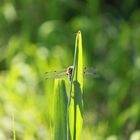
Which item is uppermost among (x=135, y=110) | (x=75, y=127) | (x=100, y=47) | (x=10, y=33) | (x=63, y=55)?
(x=10, y=33)

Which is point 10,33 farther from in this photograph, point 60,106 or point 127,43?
point 60,106

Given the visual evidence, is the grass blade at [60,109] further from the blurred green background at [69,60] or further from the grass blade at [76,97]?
the blurred green background at [69,60]

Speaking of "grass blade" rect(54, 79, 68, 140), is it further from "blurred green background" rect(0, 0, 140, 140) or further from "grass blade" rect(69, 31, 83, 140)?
"blurred green background" rect(0, 0, 140, 140)

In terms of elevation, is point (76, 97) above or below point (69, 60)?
below

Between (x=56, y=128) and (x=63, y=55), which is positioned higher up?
(x=63, y=55)

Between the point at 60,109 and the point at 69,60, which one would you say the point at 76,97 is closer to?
the point at 60,109

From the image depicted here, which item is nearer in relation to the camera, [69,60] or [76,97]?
[76,97]

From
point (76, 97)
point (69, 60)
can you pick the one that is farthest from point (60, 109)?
point (69, 60)

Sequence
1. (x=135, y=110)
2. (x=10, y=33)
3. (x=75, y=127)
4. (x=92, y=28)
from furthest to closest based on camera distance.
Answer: (x=10, y=33)
(x=92, y=28)
(x=135, y=110)
(x=75, y=127)

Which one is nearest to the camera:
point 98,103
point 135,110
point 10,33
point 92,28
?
point 135,110

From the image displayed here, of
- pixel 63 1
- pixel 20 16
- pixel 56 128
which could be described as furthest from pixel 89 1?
pixel 56 128
